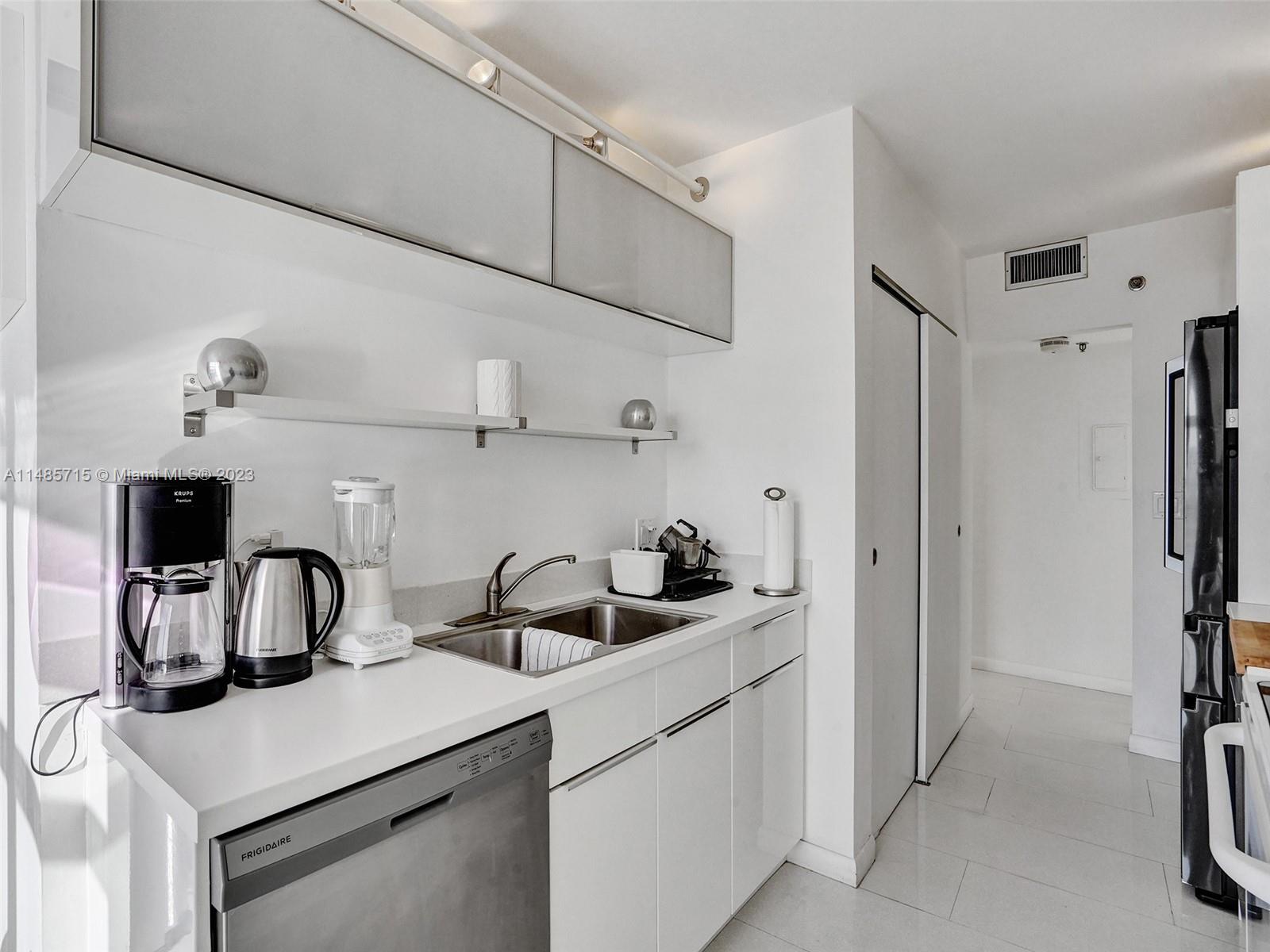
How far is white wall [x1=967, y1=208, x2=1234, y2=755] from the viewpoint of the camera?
3.20 metres

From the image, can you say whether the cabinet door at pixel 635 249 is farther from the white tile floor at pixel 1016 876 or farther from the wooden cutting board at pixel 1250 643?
the white tile floor at pixel 1016 876

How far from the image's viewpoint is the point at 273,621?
1.31 m

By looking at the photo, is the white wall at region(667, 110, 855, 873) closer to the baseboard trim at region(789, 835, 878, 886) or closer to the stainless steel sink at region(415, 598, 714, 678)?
the baseboard trim at region(789, 835, 878, 886)

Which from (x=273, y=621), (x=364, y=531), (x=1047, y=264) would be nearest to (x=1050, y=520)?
(x=1047, y=264)

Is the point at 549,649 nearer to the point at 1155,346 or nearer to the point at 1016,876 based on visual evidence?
the point at 1016,876

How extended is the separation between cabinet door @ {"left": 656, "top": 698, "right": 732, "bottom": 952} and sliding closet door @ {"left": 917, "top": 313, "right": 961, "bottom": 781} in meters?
1.55

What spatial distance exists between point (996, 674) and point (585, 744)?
4.14m

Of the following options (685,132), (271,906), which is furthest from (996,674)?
(271,906)

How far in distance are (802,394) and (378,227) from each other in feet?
4.94

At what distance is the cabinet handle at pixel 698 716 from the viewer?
5.54ft

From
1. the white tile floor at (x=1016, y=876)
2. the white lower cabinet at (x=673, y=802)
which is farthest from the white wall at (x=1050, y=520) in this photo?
the white lower cabinet at (x=673, y=802)

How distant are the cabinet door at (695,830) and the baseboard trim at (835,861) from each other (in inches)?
21.5

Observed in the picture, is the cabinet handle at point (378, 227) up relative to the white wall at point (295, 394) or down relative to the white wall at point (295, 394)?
up

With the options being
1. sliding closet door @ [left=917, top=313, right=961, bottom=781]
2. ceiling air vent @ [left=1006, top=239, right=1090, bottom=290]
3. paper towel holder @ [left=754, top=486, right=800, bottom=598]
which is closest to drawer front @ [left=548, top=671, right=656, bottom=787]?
paper towel holder @ [left=754, top=486, right=800, bottom=598]
